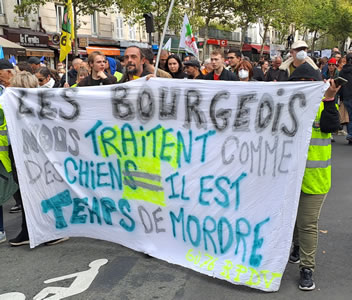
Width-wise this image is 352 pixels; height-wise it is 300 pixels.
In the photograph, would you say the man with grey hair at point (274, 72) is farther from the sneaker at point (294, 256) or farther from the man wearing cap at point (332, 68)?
the sneaker at point (294, 256)

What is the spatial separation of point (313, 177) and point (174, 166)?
1084 millimetres

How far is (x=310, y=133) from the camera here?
10.0ft

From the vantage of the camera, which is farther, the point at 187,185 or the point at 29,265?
the point at 29,265

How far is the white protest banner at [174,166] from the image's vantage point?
10.5 ft

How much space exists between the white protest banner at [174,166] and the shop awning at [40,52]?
62.8 ft

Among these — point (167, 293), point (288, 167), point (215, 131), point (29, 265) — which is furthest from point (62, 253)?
point (288, 167)

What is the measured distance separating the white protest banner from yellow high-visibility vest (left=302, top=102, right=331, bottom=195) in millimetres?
133

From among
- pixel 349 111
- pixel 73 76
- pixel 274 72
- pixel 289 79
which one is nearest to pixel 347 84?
pixel 349 111

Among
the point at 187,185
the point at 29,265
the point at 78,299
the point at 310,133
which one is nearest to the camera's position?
the point at 310,133

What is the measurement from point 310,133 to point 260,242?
876 mm

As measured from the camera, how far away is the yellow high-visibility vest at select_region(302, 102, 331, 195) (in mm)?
3180

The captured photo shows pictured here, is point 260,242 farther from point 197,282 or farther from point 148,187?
point 148,187

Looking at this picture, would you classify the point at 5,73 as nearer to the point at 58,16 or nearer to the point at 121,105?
the point at 121,105

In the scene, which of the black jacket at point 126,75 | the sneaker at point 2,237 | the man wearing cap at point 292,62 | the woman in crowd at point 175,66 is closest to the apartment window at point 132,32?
the woman in crowd at point 175,66
